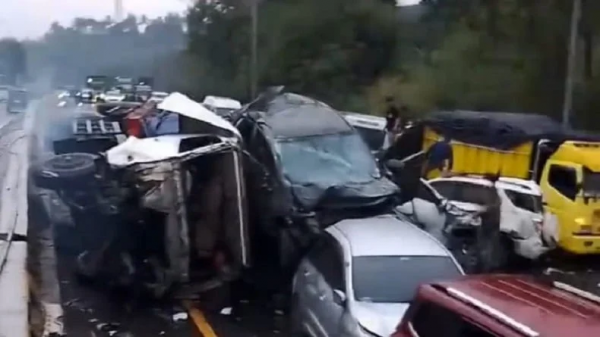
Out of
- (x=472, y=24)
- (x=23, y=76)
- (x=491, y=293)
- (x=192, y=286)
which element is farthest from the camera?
(x=23, y=76)

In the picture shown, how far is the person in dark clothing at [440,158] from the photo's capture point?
64.4 feet

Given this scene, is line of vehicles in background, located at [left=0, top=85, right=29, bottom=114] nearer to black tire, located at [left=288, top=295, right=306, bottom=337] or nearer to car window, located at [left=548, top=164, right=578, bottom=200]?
car window, located at [left=548, top=164, right=578, bottom=200]

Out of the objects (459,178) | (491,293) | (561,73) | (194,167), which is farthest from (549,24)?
(491,293)

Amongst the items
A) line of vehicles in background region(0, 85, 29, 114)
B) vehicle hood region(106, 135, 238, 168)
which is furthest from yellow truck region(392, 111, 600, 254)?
line of vehicles in background region(0, 85, 29, 114)

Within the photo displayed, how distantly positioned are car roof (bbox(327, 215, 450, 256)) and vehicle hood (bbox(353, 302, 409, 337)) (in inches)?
Result: 29.4

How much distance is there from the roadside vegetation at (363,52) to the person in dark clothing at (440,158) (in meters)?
9.12

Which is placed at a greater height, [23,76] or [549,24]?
[549,24]

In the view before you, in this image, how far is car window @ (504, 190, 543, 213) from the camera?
14.9 metres

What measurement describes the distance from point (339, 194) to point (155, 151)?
2318 mm

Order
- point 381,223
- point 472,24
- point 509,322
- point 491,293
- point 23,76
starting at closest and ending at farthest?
point 509,322 → point 491,293 → point 381,223 → point 472,24 → point 23,76

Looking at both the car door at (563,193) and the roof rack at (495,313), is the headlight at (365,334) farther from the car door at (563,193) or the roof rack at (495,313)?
the car door at (563,193)

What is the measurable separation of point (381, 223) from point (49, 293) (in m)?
4.66

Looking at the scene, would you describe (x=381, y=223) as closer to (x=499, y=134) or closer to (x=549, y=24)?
(x=499, y=134)

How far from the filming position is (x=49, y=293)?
12.9 m
